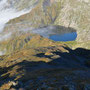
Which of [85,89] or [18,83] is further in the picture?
[18,83]

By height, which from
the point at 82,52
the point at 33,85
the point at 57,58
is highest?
the point at 33,85

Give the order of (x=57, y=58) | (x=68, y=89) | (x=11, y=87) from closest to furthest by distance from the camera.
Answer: (x=68, y=89) → (x=11, y=87) → (x=57, y=58)

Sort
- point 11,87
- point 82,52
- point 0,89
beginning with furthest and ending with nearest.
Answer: point 82,52 < point 0,89 < point 11,87

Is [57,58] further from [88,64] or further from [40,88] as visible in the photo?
[40,88]

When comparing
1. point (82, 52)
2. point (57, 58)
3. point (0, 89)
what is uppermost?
point (0, 89)

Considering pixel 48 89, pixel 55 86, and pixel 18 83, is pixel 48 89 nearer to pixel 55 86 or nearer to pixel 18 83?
pixel 55 86

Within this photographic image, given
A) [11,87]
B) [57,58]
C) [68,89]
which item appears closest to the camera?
[68,89]

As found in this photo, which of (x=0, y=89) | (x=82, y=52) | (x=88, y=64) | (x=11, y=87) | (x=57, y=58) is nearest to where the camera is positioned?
(x=11, y=87)

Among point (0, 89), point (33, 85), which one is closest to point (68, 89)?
point (33, 85)

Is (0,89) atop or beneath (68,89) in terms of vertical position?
beneath

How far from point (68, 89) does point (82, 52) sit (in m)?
174

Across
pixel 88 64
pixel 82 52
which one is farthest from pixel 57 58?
pixel 82 52

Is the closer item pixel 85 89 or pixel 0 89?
pixel 85 89

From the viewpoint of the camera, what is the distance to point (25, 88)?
36.6 m
